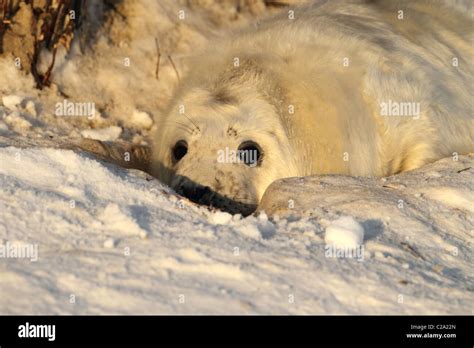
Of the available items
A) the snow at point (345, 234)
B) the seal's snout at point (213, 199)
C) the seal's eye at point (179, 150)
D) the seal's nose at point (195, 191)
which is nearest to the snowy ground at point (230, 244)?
the snow at point (345, 234)

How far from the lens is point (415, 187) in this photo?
10.8 feet

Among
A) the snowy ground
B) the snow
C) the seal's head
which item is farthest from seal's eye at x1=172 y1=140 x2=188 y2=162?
the snow

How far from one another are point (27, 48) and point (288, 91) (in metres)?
1.60

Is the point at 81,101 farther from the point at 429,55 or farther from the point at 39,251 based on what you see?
the point at 39,251

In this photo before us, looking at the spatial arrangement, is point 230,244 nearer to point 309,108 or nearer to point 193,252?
point 193,252

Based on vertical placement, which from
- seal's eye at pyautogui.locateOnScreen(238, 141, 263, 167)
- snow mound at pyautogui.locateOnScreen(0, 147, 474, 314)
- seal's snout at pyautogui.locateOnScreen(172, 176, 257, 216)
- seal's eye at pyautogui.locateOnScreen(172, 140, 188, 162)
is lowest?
snow mound at pyautogui.locateOnScreen(0, 147, 474, 314)

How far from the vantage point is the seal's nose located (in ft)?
11.9

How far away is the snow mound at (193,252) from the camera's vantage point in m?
2.16

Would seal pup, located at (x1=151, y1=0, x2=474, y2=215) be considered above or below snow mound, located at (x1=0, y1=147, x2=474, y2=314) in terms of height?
above

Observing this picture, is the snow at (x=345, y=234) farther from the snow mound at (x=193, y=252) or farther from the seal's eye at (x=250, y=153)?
the seal's eye at (x=250, y=153)
